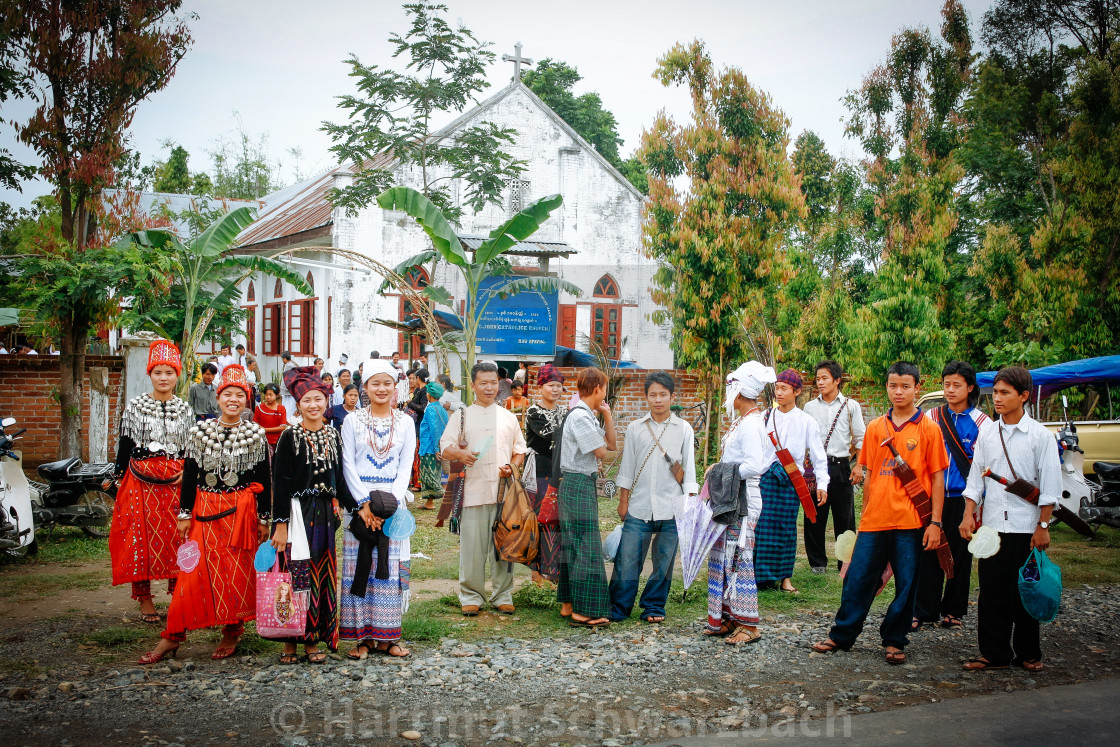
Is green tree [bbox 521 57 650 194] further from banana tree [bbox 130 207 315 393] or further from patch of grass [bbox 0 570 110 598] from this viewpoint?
patch of grass [bbox 0 570 110 598]

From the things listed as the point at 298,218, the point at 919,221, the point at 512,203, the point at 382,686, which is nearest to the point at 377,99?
the point at 512,203

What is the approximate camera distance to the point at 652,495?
6.27 metres

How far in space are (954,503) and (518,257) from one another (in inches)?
Result: 676

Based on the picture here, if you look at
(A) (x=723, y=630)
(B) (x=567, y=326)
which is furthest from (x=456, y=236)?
(B) (x=567, y=326)

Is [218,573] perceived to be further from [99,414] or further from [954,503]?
[99,414]

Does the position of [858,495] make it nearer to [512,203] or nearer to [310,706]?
[310,706]

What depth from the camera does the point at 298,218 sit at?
26.3m

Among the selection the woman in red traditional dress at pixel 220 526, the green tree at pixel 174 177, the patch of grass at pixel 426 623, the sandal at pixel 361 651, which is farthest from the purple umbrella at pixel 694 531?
the green tree at pixel 174 177

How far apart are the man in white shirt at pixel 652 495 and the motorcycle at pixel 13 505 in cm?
546

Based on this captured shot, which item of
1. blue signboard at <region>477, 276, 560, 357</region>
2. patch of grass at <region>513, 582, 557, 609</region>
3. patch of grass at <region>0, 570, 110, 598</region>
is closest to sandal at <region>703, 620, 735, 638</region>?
patch of grass at <region>513, 582, 557, 609</region>

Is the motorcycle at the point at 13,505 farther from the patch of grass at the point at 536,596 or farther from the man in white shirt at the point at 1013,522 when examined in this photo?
the man in white shirt at the point at 1013,522

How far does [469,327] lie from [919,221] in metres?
8.27

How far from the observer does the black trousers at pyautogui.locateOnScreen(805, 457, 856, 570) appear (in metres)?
8.23

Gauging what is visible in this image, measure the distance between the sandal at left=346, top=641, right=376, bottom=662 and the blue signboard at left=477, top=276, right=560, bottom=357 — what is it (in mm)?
11667
